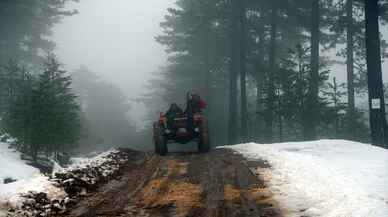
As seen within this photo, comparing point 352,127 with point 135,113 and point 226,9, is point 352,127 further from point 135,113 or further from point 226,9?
point 135,113

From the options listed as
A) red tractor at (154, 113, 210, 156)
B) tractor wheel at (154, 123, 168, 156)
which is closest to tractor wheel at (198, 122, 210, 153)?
red tractor at (154, 113, 210, 156)

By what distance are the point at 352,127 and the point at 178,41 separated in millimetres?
17971

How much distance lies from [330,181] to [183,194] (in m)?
2.27

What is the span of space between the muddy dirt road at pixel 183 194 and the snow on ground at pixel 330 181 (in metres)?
0.35

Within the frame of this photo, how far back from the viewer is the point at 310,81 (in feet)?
66.1

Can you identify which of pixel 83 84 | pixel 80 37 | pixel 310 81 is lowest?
pixel 310 81

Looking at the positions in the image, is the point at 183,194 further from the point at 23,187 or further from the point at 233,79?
the point at 233,79

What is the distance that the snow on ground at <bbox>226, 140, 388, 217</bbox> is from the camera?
523 centimetres

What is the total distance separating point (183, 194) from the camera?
664cm

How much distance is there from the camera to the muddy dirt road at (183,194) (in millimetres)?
5574

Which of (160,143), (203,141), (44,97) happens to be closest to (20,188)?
(160,143)

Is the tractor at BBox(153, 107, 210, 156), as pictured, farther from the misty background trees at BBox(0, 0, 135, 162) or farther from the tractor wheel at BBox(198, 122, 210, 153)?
the misty background trees at BBox(0, 0, 135, 162)

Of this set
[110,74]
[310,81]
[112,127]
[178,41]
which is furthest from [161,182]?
[110,74]

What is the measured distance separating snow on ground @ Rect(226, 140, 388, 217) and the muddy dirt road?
1.16 ft
